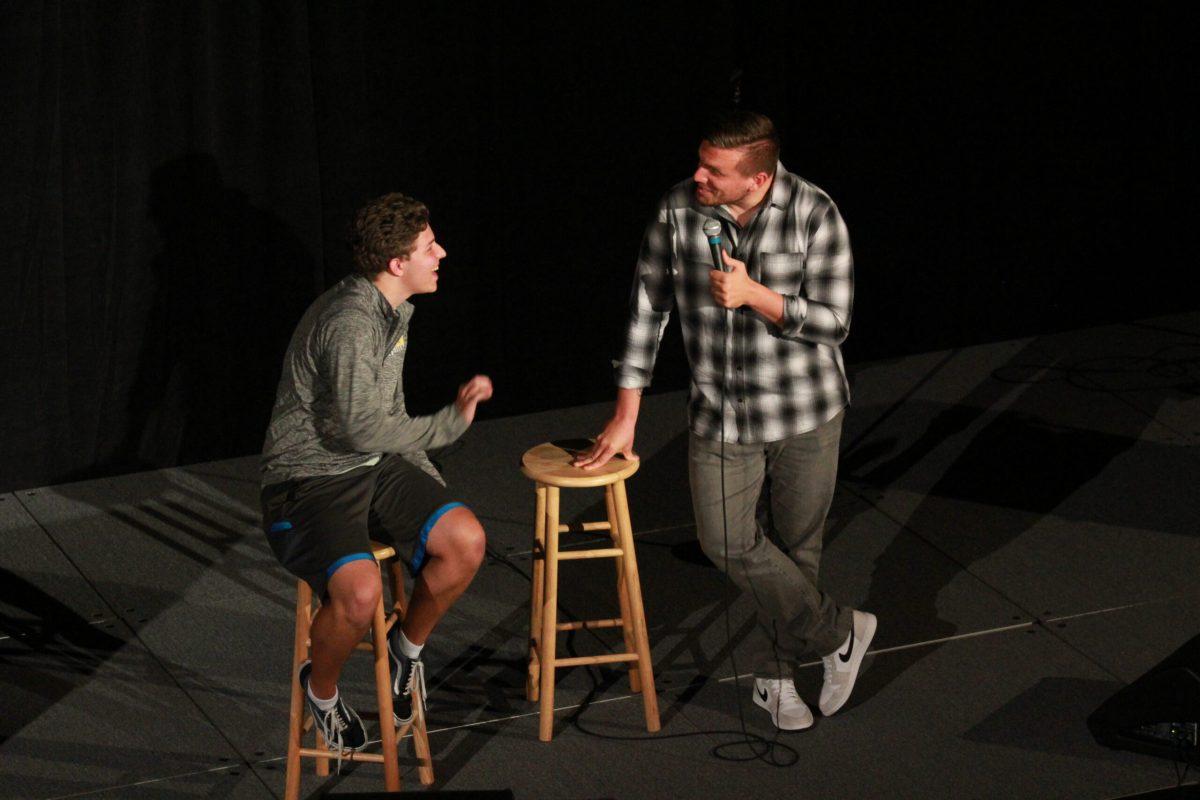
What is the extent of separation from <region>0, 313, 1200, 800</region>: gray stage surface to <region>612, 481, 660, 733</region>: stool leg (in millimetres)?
63

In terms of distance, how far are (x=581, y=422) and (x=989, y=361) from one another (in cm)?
178

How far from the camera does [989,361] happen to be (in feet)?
21.3

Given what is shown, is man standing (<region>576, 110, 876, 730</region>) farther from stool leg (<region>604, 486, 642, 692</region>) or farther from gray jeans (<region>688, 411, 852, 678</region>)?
stool leg (<region>604, 486, 642, 692</region>)

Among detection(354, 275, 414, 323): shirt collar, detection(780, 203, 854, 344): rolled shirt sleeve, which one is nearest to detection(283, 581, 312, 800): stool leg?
detection(354, 275, 414, 323): shirt collar

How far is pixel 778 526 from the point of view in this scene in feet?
12.4

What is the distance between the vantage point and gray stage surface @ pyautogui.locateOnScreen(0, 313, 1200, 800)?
3.60 m

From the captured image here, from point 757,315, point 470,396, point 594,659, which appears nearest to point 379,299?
point 470,396

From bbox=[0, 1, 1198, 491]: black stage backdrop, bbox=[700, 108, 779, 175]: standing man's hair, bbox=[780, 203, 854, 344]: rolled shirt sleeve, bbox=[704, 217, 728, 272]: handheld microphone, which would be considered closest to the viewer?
bbox=[704, 217, 728, 272]: handheld microphone

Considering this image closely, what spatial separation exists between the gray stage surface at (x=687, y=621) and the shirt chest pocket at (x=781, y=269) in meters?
1.06

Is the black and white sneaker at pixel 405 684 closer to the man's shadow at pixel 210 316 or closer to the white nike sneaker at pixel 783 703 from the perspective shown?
the white nike sneaker at pixel 783 703

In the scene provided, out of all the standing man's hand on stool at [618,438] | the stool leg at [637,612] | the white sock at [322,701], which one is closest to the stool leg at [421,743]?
the white sock at [322,701]

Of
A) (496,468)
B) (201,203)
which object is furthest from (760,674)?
(201,203)

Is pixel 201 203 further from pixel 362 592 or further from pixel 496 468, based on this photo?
pixel 362 592

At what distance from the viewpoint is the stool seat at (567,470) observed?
3.56 meters
